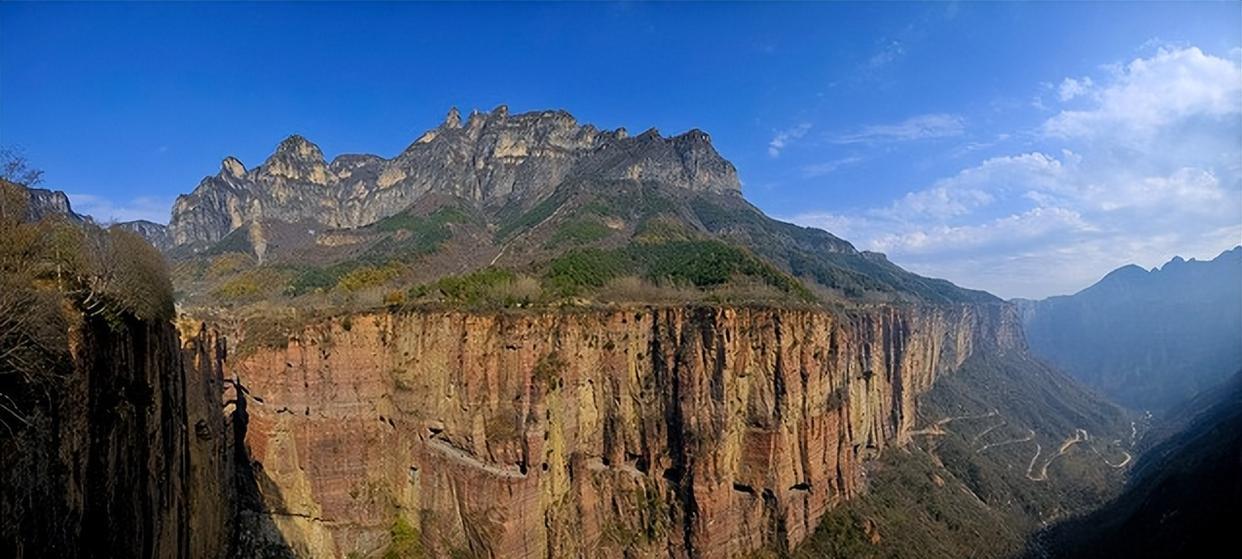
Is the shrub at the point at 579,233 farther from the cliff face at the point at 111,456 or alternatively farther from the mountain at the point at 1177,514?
the cliff face at the point at 111,456

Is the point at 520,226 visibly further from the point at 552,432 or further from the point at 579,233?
the point at 552,432

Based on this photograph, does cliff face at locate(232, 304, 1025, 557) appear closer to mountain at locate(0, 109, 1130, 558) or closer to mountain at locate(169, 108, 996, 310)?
mountain at locate(0, 109, 1130, 558)

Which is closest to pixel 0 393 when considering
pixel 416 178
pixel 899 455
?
pixel 899 455

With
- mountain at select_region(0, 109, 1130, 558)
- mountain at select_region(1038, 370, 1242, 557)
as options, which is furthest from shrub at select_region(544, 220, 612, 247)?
mountain at select_region(1038, 370, 1242, 557)

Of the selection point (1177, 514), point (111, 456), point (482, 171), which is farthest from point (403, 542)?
point (482, 171)

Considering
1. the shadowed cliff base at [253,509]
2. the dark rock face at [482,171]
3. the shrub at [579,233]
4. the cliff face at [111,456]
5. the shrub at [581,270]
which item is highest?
the dark rock face at [482,171]

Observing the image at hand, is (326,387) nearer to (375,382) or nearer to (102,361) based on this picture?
(375,382)

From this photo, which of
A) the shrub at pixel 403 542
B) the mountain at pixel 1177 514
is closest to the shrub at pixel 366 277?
the shrub at pixel 403 542
